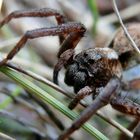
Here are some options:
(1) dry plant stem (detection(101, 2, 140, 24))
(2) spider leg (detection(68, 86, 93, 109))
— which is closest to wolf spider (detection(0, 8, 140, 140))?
(2) spider leg (detection(68, 86, 93, 109))

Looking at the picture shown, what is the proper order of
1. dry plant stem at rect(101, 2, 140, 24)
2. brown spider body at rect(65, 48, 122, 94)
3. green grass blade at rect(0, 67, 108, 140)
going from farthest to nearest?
dry plant stem at rect(101, 2, 140, 24) → brown spider body at rect(65, 48, 122, 94) → green grass blade at rect(0, 67, 108, 140)

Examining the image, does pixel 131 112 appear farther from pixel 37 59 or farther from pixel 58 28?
pixel 37 59

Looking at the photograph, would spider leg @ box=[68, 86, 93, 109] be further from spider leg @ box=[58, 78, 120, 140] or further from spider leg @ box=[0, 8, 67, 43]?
spider leg @ box=[0, 8, 67, 43]

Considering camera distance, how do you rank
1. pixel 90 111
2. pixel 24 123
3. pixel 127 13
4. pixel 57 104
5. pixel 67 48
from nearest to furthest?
pixel 90 111 < pixel 57 104 < pixel 67 48 < pixel 24 123 < pixel 127 13

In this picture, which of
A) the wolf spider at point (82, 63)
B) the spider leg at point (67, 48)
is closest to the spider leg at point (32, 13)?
the wolf spider at point (82, 63)

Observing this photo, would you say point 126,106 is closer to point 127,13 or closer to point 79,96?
point 79,96

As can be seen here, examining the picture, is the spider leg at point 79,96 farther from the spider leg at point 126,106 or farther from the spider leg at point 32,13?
the spider leg at point 32,13

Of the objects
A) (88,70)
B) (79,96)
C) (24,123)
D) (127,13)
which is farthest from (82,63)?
(127,13)

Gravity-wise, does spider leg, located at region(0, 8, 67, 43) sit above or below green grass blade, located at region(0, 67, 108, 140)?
above
